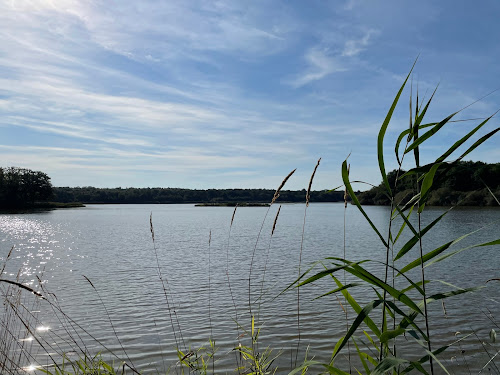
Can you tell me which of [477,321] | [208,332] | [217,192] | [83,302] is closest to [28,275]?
[83,302]

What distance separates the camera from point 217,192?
13100cm

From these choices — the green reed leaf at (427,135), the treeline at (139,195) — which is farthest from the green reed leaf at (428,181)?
the treeline at (139,195)

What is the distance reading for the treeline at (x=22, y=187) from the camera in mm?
74812

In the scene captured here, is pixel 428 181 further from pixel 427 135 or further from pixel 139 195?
pixel 139 195

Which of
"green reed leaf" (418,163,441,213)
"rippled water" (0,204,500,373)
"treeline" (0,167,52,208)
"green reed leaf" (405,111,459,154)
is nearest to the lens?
"green reed leaf" (418,163,441,213)

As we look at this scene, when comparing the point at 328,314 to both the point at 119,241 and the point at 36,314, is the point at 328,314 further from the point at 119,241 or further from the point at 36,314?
the point at 119,241

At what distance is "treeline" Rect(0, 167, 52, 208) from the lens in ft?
245

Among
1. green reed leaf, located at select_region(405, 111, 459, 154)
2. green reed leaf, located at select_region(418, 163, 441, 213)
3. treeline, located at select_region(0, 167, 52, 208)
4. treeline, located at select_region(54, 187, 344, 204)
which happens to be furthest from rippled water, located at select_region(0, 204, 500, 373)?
treeline, located at select_region(54, 187, 344, 204)

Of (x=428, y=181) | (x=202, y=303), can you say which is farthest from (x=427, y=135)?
(x=202, y=303)

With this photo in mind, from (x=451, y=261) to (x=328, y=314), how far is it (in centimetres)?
875

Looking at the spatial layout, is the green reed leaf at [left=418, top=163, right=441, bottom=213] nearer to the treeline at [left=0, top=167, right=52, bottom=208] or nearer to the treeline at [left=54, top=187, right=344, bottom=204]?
the treeline at [left=0, top=167, right=52, bottom=208]

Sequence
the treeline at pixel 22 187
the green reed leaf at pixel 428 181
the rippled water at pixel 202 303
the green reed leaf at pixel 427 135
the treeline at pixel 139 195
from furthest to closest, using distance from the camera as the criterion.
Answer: the treeline at pixel 139 195, the treeline at pixel 22 187, the rippled water at pixel 202 303, the green reed leaf at pixel 427 135, the green reed leaf at pixel 428 181

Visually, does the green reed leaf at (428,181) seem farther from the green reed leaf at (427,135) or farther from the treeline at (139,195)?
the treeline at (139,195)

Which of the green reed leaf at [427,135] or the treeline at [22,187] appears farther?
the treeline at [22,187]
